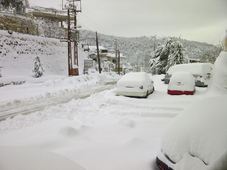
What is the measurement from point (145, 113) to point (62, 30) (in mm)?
23433

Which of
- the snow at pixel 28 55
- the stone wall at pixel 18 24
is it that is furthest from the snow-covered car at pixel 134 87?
the stone wall at pixel 18 24

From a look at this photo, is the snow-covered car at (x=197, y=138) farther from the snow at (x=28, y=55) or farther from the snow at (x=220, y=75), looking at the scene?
the snow at (x=28, y=55)

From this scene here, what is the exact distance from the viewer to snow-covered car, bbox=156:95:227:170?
2262 mm

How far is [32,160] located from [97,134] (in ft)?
6.17

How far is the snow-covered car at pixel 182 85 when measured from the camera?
11.0 m

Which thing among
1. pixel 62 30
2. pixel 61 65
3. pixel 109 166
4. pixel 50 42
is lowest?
pixel 109 166

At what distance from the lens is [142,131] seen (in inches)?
218

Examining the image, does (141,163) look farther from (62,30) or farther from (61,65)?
(62,30)

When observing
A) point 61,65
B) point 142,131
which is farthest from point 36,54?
point 142,131

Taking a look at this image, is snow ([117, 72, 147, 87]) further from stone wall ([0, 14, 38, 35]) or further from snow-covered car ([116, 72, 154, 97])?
stone wall ([0, 14, 38, 35])

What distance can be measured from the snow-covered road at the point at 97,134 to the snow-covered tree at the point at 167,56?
77.2 feet

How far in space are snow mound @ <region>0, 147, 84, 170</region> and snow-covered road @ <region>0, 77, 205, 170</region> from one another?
20 centimetres

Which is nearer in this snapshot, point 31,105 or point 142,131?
point 142,131

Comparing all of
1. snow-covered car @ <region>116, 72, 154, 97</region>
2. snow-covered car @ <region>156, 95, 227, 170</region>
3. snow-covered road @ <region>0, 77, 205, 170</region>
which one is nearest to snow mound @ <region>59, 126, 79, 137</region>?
snow-covered road @ <region>0, 77, 205, 170</region>
